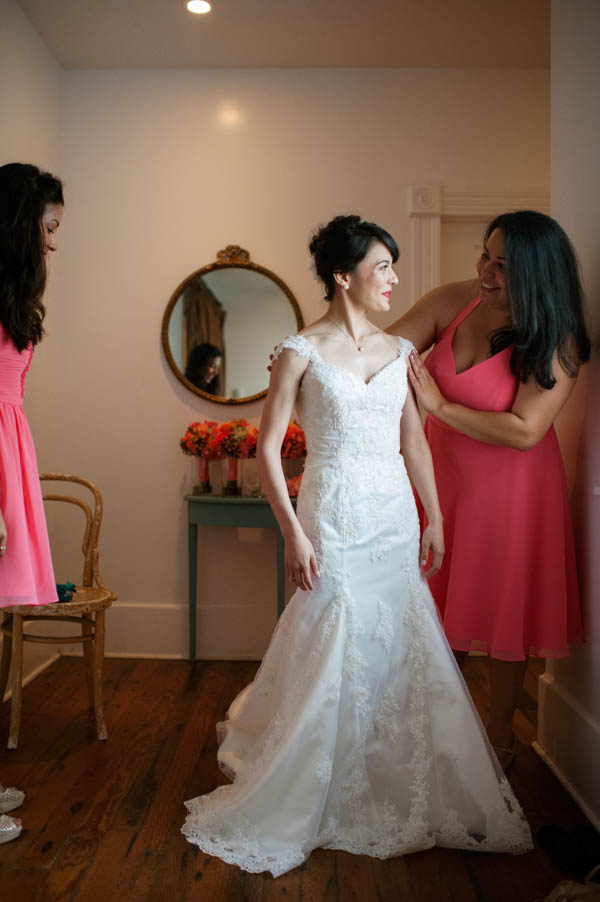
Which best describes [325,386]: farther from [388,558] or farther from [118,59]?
[118,59]

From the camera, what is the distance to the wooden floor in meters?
1.97

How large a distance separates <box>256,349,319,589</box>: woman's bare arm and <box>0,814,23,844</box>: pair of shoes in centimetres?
106

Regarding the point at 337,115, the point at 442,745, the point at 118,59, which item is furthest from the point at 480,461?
the point at 118,59

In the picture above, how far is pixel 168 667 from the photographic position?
4.05 metres

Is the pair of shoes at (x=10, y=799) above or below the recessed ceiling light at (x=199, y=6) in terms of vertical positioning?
below

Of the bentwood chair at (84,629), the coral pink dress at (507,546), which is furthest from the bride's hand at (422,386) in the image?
the bentwood chair at (84,629)

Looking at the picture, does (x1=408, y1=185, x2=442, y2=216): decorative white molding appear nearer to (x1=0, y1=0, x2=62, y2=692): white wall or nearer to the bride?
(x1=0, y1=0, x2=62, y2=692): white wall

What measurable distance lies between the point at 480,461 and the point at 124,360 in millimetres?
2414

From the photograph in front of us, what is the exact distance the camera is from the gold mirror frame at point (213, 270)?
4.21m

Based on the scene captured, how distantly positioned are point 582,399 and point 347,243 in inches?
38.2

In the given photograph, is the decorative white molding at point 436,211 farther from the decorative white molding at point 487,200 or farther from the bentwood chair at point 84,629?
the bentwood chair at point 84,629

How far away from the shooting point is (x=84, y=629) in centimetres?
327

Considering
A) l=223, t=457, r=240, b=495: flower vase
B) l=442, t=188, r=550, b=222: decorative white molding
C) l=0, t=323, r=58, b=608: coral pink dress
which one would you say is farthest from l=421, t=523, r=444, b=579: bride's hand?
l=442, t=188, r=550, b=222: decorative white molding

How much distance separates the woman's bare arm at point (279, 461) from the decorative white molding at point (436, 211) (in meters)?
2.17
